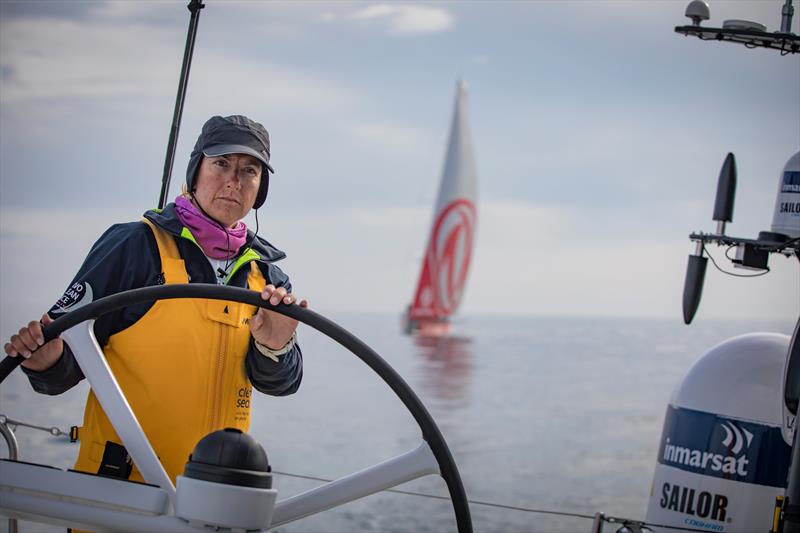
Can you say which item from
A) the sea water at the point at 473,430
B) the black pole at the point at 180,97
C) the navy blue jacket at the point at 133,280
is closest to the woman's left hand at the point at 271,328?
the navy blue jacket at the point at 133,280

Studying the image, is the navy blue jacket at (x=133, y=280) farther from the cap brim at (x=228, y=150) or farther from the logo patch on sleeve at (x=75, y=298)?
the cap brim at (x=228, y=150)

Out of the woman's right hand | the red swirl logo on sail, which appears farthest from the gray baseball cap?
the red swirl logo on sail

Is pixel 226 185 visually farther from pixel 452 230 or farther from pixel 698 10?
pixel 452 230

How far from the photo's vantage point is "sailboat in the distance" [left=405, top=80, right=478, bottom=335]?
111 feet

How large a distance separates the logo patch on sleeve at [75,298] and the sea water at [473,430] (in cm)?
96

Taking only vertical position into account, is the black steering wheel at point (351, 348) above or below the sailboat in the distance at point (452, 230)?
below

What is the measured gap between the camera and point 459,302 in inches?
1421

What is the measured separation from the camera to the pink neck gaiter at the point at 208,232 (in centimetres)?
178

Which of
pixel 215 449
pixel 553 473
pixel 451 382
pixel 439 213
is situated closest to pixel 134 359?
pixel 215 449

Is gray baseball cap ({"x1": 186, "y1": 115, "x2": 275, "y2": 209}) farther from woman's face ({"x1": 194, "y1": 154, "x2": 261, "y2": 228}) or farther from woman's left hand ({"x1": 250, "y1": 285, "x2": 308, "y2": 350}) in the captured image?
woman's left hand ({"x1": 250, "y1": 285, "x2": 308, "y2": 350})

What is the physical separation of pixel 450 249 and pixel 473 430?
14.4 metres

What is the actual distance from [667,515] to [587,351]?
43511 mm

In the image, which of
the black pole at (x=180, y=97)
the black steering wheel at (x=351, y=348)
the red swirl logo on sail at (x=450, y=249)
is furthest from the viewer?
the red swirl logo on sail at (x=450, y=249)

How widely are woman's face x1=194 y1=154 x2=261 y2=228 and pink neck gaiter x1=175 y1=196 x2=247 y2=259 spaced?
0.07 feet
